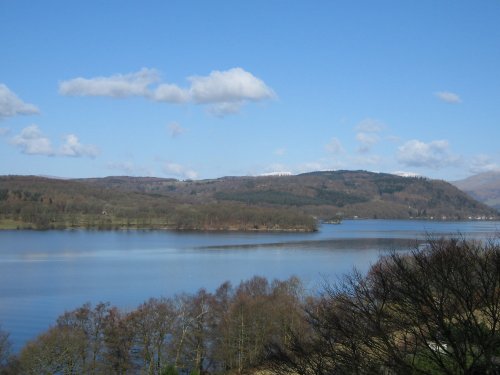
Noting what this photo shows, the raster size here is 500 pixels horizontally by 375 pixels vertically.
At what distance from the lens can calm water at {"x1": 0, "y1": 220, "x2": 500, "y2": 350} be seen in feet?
98.9

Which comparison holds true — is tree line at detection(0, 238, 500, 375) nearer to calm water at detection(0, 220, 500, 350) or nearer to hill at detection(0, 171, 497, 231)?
calm water at detection(0, 220, 500, 350)

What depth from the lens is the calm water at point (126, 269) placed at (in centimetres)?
3014

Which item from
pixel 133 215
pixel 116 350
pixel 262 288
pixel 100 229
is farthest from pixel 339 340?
pixel 133 215

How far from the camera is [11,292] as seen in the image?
33.8 m

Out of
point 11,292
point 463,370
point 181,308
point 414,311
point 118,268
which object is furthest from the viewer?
point 118,268

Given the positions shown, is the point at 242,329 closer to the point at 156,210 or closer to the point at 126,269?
the point at 126,269

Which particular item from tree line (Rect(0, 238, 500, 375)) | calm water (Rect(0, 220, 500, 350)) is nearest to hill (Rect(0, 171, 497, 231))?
calm water (Rect(0, 220, 500, 350))

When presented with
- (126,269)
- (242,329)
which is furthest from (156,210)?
(242,329)

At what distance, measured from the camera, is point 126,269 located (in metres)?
45.9

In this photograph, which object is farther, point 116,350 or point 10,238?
point 10,238

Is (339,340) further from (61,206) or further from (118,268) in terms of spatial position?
(61,206)

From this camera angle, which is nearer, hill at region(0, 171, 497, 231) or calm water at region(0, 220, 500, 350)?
calm water at region(0, 220, 500, 350)

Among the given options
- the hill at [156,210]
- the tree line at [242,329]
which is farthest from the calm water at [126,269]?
the hill at [156,210]

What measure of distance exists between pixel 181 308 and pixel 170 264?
1078 inches
